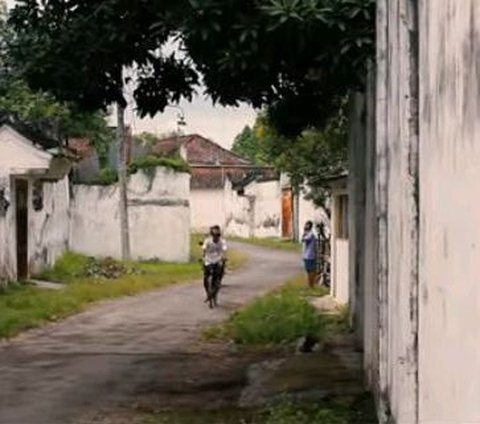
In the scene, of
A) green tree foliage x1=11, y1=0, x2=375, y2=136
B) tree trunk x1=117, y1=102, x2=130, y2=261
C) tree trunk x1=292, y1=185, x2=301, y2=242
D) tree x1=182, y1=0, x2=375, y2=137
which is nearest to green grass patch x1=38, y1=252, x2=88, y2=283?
tree trunk x1=117, y1=102, x2=130, y2=261

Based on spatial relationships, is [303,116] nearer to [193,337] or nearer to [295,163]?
[193,337]

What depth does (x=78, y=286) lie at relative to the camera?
23688 millimetres

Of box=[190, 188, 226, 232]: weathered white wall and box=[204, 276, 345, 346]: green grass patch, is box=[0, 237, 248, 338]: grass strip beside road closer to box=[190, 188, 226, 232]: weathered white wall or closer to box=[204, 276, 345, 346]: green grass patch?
box=[204, 276, 345, 346]: green grass patch

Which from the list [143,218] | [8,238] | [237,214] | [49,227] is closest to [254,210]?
[237,214]

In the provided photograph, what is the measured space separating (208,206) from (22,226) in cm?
4538

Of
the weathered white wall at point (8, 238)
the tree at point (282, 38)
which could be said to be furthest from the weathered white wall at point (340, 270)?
the tree at point (282, 38)

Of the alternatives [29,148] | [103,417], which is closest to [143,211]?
[29,148]

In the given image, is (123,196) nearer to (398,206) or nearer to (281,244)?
(281,244)

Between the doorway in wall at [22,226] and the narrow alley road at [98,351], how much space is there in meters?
3.02

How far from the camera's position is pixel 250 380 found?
11.7 meters

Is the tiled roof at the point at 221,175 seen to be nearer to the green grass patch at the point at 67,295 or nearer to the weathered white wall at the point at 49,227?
the weathered white wall at the point at 49,227

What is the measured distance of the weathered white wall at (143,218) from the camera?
32375 millimetres

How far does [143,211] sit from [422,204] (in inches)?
1070

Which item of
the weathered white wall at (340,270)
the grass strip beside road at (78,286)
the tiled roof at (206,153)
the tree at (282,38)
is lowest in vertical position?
the grass strip beside road at (78,286)
